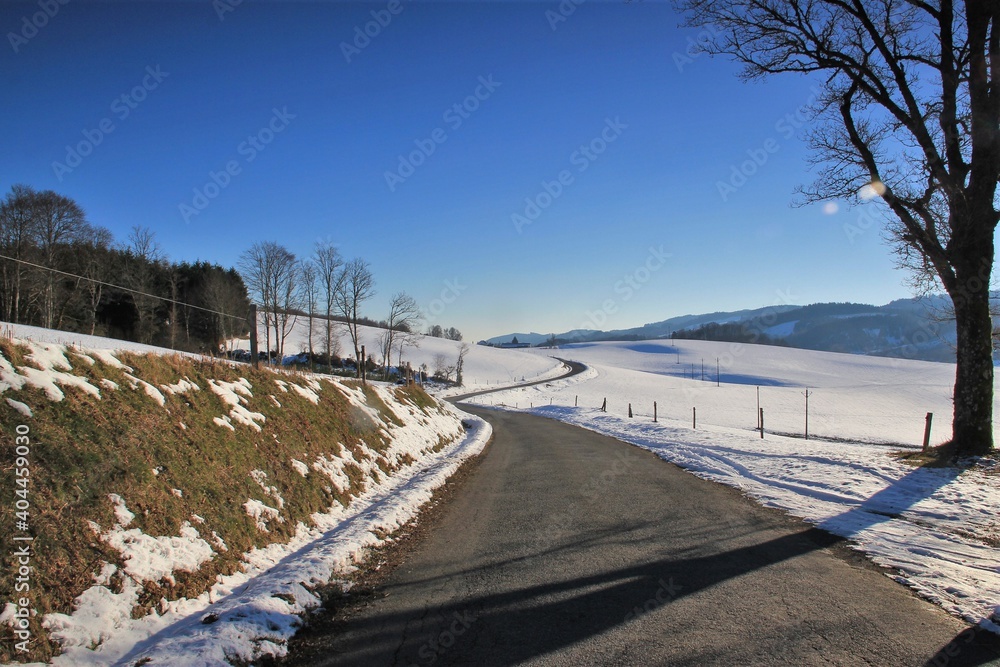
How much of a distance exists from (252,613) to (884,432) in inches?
1641

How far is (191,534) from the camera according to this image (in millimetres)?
4566

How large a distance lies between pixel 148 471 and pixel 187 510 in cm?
54

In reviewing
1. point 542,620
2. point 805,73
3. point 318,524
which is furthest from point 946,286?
point 318,524

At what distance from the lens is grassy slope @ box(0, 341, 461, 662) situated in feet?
11.8

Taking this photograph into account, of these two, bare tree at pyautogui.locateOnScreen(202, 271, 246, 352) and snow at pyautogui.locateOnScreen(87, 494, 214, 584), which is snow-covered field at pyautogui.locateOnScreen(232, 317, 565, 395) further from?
snow at pyautogui.locateOnScreen(87, 494, 214, 584)

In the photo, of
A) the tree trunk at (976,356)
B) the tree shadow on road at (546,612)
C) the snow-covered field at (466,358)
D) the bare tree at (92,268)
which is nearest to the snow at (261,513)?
the tree shadow on road at (546,612)

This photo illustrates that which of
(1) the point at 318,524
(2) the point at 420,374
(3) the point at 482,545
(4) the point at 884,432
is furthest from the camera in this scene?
(2) the point at 420,374

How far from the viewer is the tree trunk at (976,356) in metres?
9.54

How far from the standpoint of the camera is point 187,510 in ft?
15.7

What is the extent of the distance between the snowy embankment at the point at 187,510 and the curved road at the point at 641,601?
0.74 metres

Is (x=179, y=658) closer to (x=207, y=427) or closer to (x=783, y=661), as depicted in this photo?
(x=207, y=427)

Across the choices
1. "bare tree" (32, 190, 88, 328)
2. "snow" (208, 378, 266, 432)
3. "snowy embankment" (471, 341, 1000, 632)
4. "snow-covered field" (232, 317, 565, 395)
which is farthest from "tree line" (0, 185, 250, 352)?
"snow-covered field" (232, 317, 565, 395)

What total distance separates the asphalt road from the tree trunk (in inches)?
233

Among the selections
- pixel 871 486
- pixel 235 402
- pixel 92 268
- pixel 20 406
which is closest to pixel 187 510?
pixel 20 406
